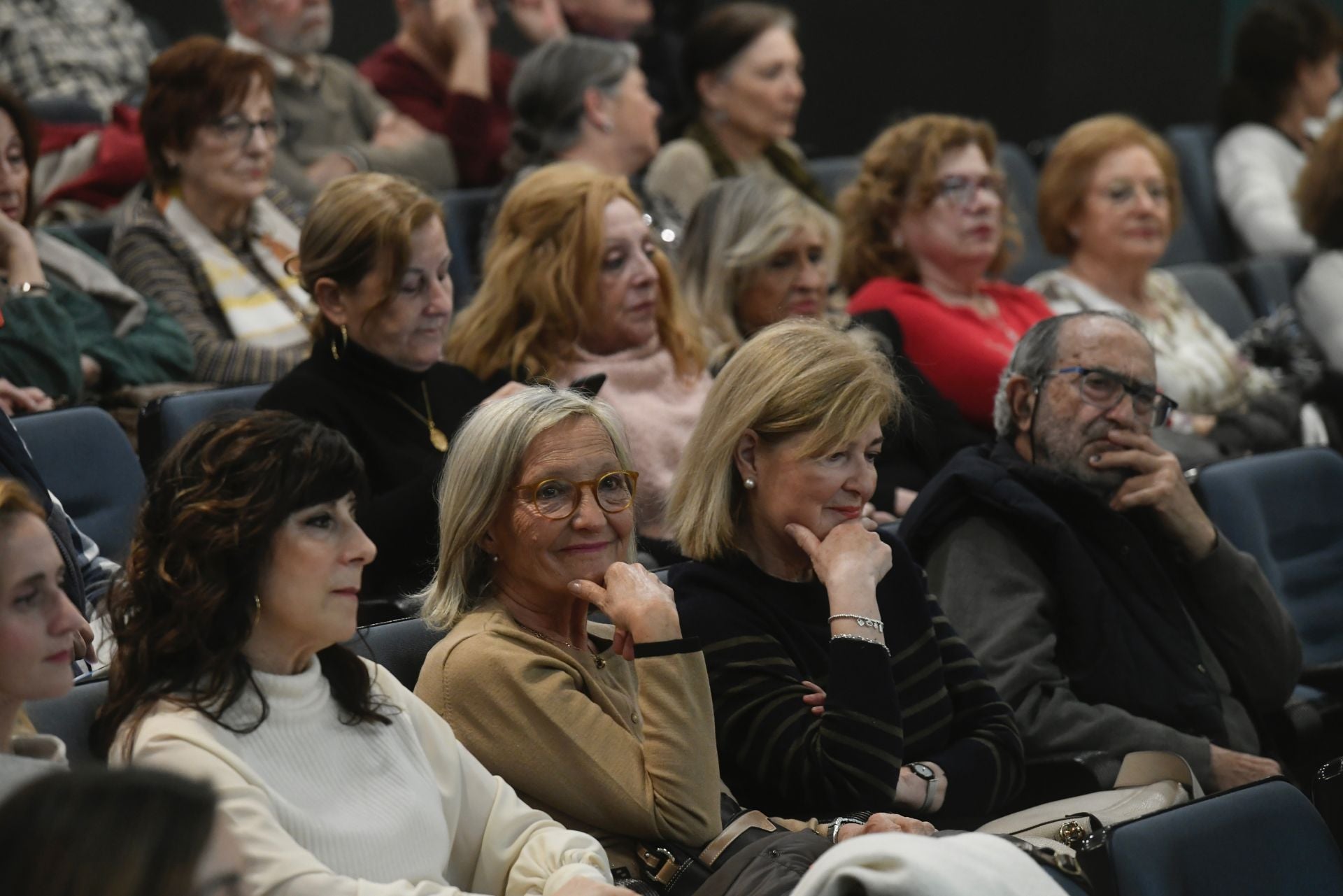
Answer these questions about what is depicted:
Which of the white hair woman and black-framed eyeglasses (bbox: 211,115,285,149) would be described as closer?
the white hair woman

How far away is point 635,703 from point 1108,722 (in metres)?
0.80

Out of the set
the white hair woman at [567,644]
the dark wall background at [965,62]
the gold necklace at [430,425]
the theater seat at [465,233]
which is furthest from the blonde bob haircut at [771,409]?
the dark wall background at [965,62]

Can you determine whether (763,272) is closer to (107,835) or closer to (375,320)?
(375,320)

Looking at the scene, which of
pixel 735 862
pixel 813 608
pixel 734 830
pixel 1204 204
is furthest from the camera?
pixel 1204 204

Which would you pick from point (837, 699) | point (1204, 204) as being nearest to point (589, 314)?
point (837, 699)

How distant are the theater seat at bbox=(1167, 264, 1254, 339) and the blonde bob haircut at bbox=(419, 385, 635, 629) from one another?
3.16m

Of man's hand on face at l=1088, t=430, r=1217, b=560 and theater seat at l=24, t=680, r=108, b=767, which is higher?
man's hand on face at l=1088, t=430, r=1217, b=560

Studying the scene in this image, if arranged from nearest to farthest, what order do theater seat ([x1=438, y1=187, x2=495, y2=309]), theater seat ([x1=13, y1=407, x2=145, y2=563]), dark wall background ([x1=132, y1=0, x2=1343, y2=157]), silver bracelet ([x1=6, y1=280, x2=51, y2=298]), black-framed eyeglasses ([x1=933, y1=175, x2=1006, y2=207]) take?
theater seat ([x1=13, y1=407, x2=145, y2=563]), silver bracelet ([x1=6, y1=280, x2=51, y2=298]), black-framed eyeglasses ([x1=933, y1=175, x2=1006, y2=207]), theater seat ([x1=438, y1=187, x2=495, y2=309]), dark wall background ([x1=132, y1=0, x2=1343, y2=157])

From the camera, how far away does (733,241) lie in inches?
148

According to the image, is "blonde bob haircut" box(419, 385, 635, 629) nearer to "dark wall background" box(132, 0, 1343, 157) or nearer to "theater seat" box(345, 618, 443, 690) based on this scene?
"theater seat" box(345, 618, 443, 690)

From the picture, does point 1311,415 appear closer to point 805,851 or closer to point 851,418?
point 851,418

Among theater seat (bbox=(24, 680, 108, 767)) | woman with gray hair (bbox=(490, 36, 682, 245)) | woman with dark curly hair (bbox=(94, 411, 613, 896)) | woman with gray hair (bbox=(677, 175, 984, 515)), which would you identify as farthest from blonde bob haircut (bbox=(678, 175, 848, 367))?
theater seat (bbox=(24, 680, 108, 767))

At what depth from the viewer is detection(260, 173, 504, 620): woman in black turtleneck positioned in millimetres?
2939

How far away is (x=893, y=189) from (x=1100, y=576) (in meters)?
1.55
